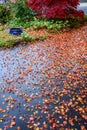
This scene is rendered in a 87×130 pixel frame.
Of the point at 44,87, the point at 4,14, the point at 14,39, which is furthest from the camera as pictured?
the point at 4,14

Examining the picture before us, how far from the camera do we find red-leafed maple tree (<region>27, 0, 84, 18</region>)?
1117 cm

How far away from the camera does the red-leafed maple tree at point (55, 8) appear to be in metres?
11.2

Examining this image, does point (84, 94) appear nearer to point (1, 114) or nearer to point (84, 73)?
point (84, 73)

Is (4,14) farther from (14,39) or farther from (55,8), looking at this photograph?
(14,39)

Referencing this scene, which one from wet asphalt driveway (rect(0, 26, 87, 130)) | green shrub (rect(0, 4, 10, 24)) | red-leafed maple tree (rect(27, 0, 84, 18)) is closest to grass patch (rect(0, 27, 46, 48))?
wet asphalt driveway (rect(0, 26, 87, 130))

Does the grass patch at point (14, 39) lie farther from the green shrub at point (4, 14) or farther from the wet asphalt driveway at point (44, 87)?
the green shrub at point (4, 14)

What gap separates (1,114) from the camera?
16.9ft

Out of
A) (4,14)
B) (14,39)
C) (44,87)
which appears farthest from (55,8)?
(44,87)

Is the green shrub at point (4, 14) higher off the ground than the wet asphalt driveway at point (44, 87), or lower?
lower

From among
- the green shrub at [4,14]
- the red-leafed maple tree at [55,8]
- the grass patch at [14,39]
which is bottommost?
the green shrub at [4,14]

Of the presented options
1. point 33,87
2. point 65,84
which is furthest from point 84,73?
point 33,87

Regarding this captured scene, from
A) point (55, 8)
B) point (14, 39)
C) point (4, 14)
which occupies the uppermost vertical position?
point (55, 8)

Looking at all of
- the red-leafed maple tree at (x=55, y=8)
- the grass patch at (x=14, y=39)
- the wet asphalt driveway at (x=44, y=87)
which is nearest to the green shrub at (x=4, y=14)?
the red-leafed maple tree at (x=55, y=8)

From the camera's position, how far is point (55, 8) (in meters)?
11.1
